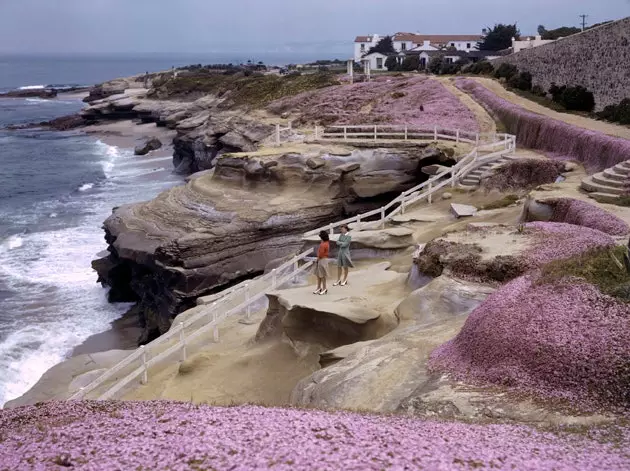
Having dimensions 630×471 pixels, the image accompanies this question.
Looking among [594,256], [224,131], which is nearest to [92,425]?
[594,256]

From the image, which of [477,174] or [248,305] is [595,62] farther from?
[248,305]

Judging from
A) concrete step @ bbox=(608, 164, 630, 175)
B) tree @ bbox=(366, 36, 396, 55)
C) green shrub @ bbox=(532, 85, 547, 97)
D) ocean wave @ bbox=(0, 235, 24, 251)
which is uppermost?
tree @ bbox=(366, 36, 396, 55)

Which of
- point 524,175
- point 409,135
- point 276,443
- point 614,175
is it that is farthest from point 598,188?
point 276,443

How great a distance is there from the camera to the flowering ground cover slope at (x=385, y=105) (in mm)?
37594

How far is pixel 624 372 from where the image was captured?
7531 mm

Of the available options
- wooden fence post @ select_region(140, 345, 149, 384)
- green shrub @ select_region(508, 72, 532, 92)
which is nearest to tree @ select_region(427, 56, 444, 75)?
green shrub @ select_region(508, 72, 532, 92)

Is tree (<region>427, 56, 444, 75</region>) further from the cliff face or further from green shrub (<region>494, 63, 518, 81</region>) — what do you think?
the cliff face

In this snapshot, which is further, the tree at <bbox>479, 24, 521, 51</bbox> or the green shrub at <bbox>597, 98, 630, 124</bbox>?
the tree at <bbox>479, 24, 521, 51</bbox>

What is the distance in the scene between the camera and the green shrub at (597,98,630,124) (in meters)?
29.6

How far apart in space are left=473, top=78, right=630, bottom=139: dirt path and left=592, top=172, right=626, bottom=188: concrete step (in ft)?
20.2

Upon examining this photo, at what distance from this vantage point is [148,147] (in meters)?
62.6

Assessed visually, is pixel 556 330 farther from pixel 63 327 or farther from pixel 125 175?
pixel 125 175

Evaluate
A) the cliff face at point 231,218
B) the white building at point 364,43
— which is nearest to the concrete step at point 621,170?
the cliff face at point 231,218

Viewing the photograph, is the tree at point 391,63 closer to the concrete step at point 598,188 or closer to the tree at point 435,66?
the tree at point 435,66
